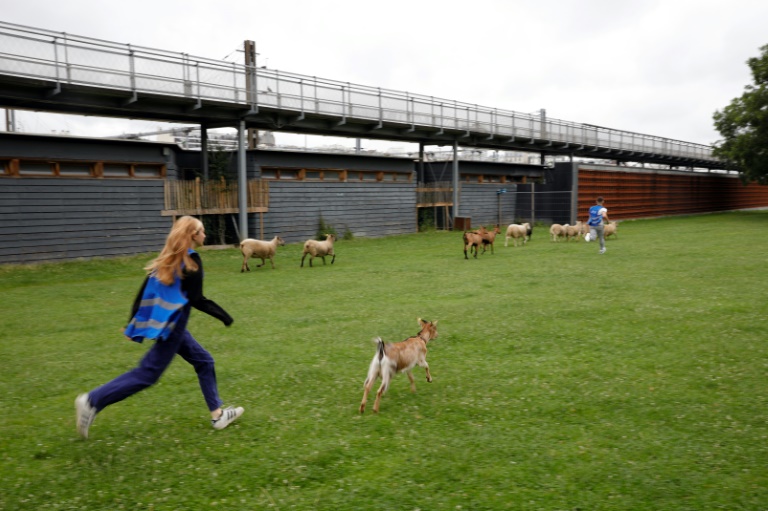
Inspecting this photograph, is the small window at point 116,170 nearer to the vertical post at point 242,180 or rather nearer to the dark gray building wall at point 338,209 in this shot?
the vertical post at point 242,180

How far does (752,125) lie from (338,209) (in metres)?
30.7

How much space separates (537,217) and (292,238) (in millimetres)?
18905

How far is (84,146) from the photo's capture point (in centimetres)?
2042

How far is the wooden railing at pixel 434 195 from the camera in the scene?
3441 cm

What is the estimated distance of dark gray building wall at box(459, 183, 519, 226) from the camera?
Answer: 3700cm

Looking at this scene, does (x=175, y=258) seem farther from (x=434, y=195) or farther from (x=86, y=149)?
(x=434, y=195)

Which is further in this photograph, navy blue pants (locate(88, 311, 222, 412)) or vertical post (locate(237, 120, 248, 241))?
vertical post (locate(237, 120, 248, 241))

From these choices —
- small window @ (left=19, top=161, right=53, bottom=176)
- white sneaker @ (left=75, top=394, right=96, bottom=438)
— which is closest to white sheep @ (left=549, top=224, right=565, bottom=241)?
small window @ (left=19, top=161, right=53, bottom=176)

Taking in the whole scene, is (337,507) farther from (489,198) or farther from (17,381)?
(489,198)

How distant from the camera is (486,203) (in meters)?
38.5

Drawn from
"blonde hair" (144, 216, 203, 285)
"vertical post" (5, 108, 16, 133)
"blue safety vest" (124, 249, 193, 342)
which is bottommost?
"blue safety vest" (124, 249, 193, 342)

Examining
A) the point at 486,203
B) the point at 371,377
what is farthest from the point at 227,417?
the point at 486,203

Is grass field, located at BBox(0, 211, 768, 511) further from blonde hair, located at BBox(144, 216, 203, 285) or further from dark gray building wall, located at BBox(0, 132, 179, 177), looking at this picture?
dark gray building wall, located at BBox(0, 132, 179, 177)

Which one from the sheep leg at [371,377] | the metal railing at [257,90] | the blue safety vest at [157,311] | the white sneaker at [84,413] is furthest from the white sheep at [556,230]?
the white sneaker at [84,413]
